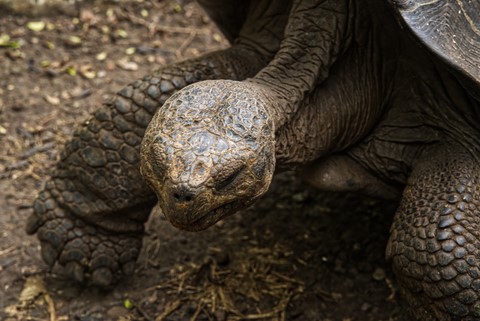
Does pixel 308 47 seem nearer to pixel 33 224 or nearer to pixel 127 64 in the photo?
pixel 33 224

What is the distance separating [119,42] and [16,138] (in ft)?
4.32

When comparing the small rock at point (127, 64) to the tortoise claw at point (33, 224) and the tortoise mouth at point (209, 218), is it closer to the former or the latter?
the tortoise claw at point (33, 224)

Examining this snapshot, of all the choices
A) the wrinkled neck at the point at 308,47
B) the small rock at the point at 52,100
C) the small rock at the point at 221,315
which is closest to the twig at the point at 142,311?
the small rock at the point at 221,315

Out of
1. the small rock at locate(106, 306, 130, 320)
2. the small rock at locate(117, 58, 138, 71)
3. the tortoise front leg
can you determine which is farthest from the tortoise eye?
the small rock at locate(117, 58, 138, 71)

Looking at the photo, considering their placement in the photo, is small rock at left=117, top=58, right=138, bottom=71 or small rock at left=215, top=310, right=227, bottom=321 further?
small rock at left=117, top=58, right=138, bottom=71

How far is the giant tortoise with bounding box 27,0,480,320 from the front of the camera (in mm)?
3027

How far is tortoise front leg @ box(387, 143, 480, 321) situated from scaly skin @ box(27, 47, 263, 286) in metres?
1.05

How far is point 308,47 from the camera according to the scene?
3.73 metres

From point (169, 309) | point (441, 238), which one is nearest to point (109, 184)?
point (169, 309)

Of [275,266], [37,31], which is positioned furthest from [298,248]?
[37,31]

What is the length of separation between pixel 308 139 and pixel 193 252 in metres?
1.11

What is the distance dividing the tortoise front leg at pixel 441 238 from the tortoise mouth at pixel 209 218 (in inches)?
31.6

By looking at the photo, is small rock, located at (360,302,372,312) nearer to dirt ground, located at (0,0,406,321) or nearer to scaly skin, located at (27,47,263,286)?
dirt ground, located at (0,0,406,321)

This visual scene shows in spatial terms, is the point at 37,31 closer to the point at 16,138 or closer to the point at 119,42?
the point at 119,42
